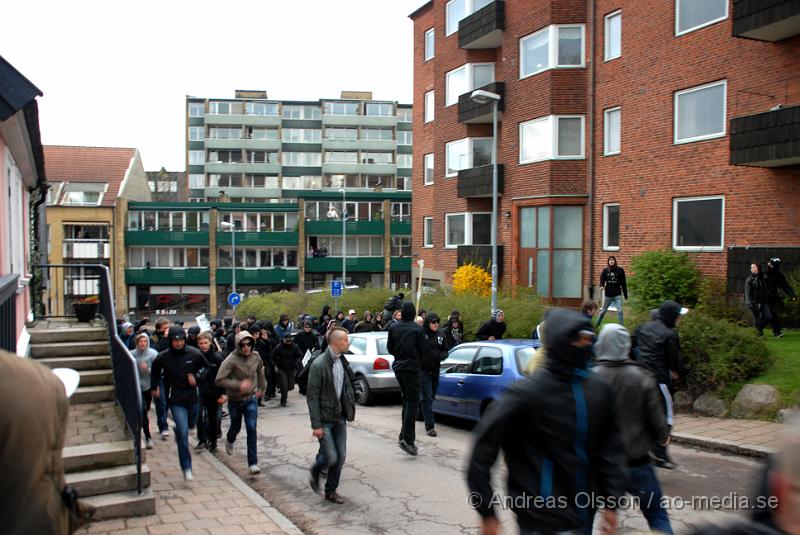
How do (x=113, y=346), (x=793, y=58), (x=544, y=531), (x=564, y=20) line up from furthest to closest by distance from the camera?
(x=564, y=20) < (x=793, y=58) < (x=113, y=346) < (x=544, y=531)

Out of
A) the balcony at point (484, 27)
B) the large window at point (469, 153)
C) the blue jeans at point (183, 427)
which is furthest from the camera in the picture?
the large window at point (469, 153)

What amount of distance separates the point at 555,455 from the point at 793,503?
142 cm

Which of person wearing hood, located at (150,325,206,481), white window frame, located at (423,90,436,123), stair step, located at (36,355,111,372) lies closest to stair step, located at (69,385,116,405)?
stair step, located at (36,355,111,372)

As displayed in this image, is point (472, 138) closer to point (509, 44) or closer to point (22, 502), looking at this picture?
point (509, 44)

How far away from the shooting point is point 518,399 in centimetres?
349

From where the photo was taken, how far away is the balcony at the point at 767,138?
15.4 metres

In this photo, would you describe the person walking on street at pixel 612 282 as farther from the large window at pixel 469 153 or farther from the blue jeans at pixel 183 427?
the large window at pixel 469 153

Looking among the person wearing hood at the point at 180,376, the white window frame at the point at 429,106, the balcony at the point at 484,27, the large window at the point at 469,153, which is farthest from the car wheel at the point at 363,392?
the white window frame at the point at 429,106

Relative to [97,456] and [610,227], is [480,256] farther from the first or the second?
[97,456]

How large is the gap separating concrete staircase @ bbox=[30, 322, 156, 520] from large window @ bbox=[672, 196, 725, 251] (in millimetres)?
15653

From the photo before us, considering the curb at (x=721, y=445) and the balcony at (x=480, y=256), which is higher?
the balcony at (x=480, y=256)

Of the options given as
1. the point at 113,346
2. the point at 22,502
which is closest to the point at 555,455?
the point at 22,502

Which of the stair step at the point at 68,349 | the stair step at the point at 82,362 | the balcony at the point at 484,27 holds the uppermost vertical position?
the balcony at the point at 484,27

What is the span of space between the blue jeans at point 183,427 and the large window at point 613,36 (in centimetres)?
1859
